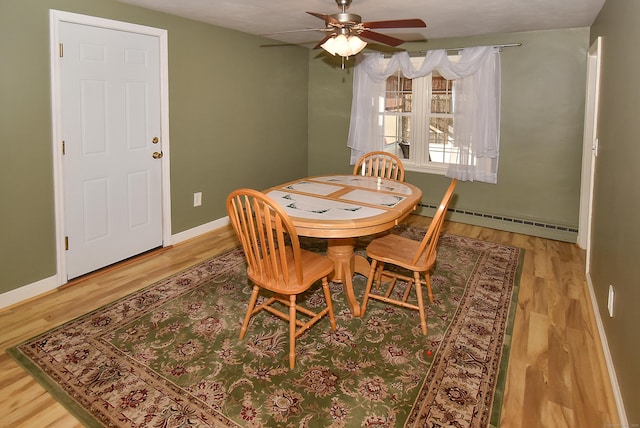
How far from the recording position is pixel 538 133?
14.6 feet

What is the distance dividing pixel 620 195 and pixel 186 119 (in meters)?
3.54

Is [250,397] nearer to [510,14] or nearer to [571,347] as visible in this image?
[571,347]

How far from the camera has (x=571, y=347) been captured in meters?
2.45

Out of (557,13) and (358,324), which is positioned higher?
(557,13)

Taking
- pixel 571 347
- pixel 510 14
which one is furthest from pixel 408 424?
pixel 510 14

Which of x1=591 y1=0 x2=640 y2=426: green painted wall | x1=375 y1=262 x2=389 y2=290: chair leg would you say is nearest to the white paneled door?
x1=375 y1=262 x2=389 y2=290: chair leg

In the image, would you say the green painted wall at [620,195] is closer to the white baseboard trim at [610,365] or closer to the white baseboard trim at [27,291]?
the white baseboard trim at [610,365]

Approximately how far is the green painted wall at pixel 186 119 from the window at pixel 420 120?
1236 mm

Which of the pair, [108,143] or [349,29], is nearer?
[349,29]

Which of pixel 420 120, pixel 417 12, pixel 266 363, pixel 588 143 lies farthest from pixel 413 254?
pixel 420 120

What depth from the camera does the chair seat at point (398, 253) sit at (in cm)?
257

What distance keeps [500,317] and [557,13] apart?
8.49 feet

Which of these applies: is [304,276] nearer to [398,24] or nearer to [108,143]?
[398,24]

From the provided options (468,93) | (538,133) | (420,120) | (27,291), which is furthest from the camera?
(420,120)
